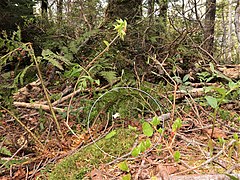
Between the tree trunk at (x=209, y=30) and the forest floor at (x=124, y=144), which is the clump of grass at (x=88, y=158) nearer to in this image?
the forest floor at (x=124, y=144)

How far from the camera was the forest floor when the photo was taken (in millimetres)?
1438

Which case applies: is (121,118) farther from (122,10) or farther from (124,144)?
(122,10)

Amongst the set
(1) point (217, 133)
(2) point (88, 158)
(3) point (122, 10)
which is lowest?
(2) point (88, 158)

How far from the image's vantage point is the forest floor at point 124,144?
144 centimetres

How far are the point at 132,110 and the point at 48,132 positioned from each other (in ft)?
2.47

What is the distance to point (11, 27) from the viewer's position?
229 inches

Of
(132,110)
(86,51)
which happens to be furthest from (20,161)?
(86,51)

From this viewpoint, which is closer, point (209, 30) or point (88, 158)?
point (88, 158)

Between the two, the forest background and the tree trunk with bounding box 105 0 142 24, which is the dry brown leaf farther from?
the tree trunk with bounding box 105 0 142 24

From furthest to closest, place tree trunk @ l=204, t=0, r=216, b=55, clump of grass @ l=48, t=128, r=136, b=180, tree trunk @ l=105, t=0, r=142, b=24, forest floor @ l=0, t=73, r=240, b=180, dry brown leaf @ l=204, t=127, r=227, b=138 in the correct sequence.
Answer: tree trunk @ l=204, t=0, r=216, b=55
tree trunk @ l=105, t=0, r=142, b=24
dry brown leaf @ l=204, t=127, r=227, b=138
clump of grass @ l=48, t=128, r=136, b=180
forest floor @ l=0, t=73, r=240, b=180

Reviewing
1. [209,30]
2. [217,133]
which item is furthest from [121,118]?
[209,30]

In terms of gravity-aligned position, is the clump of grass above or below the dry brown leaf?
below

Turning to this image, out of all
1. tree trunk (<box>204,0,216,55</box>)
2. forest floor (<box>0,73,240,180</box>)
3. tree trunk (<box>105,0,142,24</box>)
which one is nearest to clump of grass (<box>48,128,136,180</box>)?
forest floor (<box>0,73,240,180</box>)

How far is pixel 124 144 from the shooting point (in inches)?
71.1
